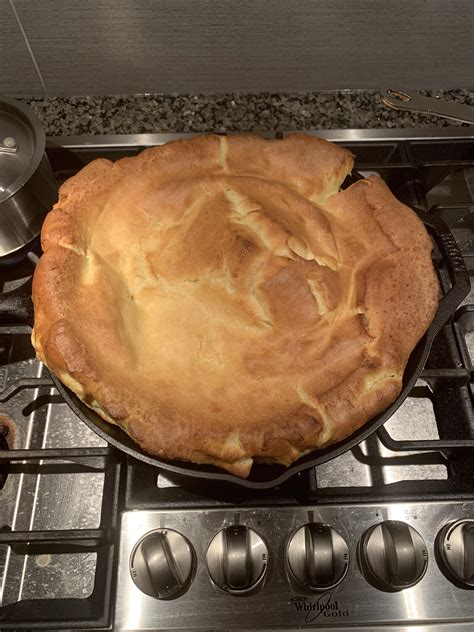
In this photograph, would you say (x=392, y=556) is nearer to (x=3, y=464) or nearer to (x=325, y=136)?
(x=3, y=464)

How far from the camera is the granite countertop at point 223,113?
1.72 m

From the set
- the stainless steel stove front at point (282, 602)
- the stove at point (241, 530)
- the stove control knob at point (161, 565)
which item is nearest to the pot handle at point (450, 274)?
the stove at point (241, 530)

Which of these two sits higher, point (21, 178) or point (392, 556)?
point (21, 178)

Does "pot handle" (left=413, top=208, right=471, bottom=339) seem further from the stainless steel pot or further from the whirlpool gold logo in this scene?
the stainless steel pot

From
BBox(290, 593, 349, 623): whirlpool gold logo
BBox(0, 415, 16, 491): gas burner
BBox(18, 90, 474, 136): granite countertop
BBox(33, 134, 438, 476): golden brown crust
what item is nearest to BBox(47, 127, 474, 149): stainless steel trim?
BBox(18, 90, 474, 136): granite countertop

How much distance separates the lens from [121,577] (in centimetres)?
112

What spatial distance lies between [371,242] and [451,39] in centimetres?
78

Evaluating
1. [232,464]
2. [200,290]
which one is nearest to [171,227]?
[200,290]

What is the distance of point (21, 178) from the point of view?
1.33 metres

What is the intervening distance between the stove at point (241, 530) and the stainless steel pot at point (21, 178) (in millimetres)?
124

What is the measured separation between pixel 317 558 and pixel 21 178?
102 cm

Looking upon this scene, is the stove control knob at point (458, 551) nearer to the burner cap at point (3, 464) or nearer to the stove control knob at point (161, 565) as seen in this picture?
the stove control knob at point (161, 565)

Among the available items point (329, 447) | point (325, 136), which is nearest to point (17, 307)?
point (329, 447)

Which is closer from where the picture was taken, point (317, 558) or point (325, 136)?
point (317, 558)
